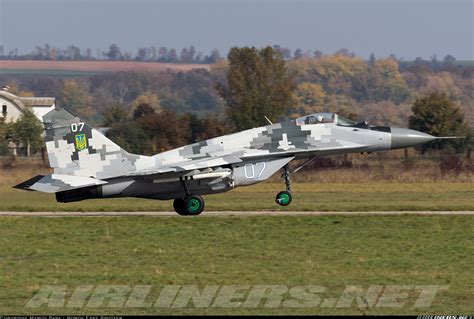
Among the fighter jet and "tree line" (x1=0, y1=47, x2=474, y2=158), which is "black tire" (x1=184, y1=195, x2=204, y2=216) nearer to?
the fighter jet

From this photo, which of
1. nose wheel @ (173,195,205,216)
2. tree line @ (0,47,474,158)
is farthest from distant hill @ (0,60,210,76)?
nose wheel @ (173,195,205,216)

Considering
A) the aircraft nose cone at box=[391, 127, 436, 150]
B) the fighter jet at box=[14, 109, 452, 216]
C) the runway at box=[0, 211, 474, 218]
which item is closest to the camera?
the fighter jet at box=[14, 109, 452, 216]

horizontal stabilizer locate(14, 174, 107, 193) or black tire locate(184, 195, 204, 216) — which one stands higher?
horizontal stabilizer locate(14, 174, 107, 193)

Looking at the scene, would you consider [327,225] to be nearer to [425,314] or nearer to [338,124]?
[338,124]

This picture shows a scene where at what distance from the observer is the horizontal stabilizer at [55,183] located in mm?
26312

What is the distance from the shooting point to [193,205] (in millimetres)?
28031

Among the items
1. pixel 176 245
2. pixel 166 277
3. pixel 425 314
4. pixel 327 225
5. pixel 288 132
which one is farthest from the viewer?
pixel 288 132

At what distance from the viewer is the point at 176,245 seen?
22.3m

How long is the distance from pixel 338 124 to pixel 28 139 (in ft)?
92.8

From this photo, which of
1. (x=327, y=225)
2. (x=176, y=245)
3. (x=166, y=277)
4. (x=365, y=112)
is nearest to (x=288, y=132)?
(x=327, y=225)

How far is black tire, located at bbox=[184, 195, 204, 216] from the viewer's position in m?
28.0

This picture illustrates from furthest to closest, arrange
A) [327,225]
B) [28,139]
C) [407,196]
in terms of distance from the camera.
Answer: [28,139]
[407,196]
[327,225]

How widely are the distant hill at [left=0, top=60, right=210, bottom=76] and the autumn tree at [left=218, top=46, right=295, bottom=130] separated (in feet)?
163

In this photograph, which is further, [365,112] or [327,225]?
[365,112]
